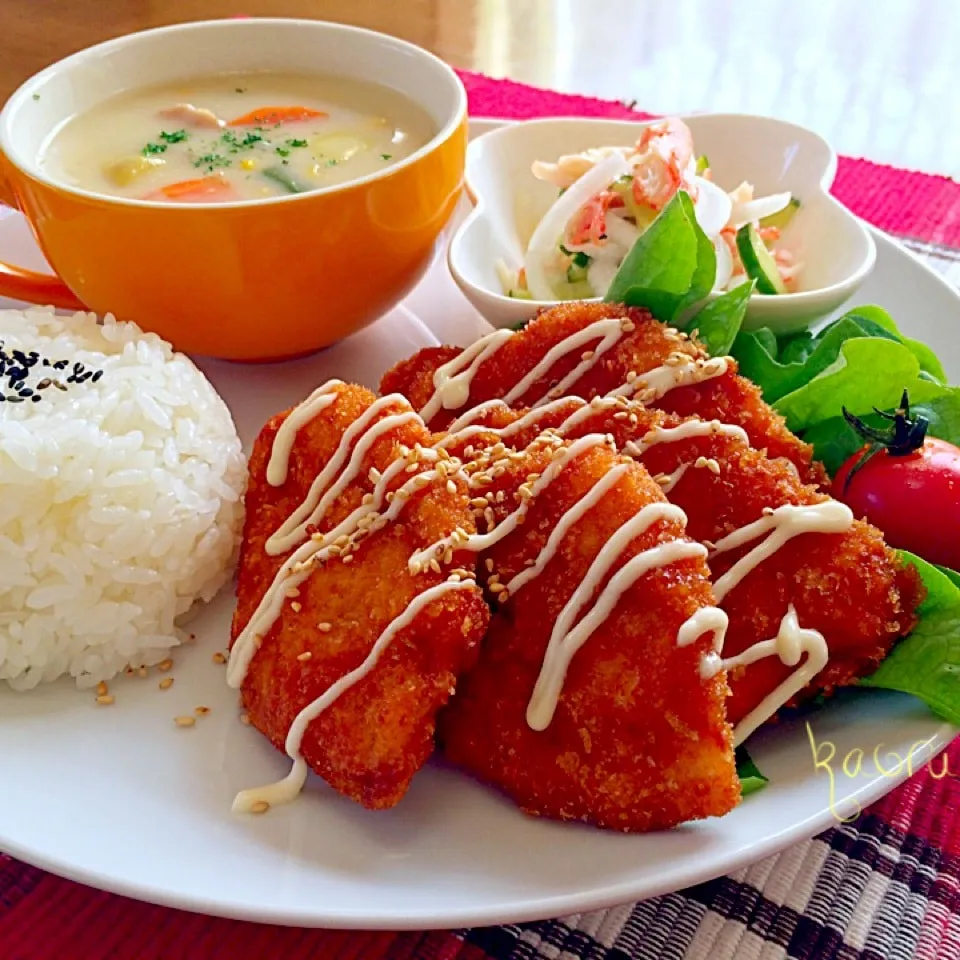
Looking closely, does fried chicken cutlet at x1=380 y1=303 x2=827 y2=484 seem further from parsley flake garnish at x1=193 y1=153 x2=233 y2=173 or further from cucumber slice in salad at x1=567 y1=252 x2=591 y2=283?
parsley flake garnish at x1=193 y1=153 x2=233 y2=173

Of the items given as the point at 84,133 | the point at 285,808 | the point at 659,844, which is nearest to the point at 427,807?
the point at 285,808

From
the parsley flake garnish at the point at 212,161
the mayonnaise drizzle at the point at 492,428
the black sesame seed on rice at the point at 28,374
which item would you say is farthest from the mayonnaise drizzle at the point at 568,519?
the parsley flake garnish at the point at 212,161

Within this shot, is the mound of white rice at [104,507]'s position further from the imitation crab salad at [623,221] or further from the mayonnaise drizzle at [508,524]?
the imitation crab salad at [623,221]

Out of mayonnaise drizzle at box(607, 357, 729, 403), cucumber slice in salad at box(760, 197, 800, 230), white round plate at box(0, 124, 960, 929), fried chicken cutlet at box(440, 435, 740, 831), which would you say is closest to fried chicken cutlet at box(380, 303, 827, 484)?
mayonnaise drizzle at box(607, 357, 729, 403)

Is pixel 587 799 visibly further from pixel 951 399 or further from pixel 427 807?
pixel 951 399

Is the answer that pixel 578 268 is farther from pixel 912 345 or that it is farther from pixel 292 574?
pixel 292 574
